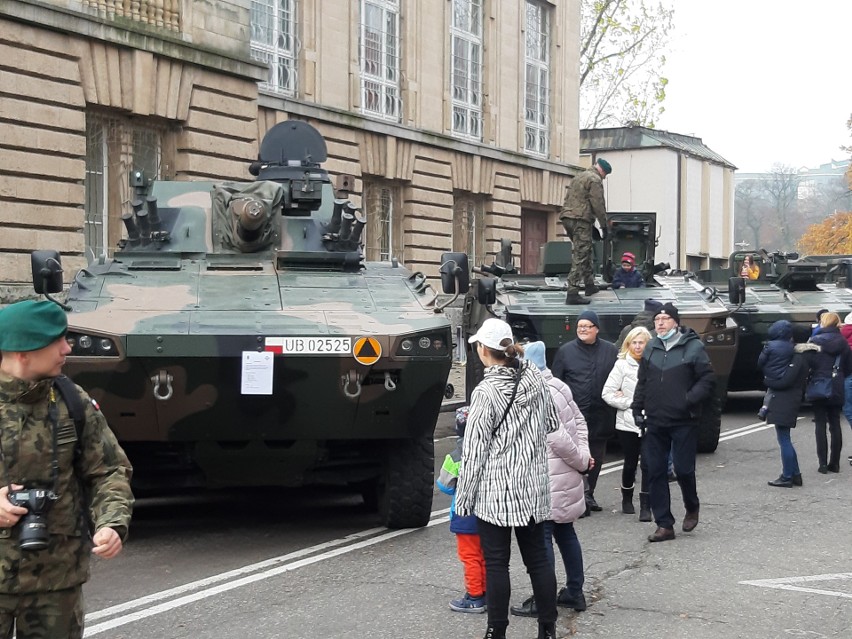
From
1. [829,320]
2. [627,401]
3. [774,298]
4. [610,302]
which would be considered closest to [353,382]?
[627,401]

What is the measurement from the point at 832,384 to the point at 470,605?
649cm

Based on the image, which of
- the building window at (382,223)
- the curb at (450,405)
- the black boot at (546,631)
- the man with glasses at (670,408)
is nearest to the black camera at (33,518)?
the black boot at (546,631)

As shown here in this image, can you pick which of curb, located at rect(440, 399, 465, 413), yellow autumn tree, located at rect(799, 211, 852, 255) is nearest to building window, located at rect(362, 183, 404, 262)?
curb, located at rect(440, 399, 465, 413)

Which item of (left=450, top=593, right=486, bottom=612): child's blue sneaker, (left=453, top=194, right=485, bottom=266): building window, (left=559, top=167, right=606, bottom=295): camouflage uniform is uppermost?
(left=453, top=194, right=485, bottom=266): building window

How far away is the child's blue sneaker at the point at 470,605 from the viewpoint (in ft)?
22.0

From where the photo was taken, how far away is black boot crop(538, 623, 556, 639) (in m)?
6.09

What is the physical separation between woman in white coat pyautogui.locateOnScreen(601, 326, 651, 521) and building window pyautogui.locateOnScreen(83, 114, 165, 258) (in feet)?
33.6

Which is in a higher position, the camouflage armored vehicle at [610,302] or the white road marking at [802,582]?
the camouflage armored vehicle at [610,302]

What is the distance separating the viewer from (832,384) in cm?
1214

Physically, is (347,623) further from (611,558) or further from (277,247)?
(277,247)

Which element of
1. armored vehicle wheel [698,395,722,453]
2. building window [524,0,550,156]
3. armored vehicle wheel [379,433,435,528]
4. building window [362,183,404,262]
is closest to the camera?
armored vehicle wheel [379,433,435,528]

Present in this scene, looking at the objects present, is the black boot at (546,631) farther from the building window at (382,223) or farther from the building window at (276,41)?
the building window at (382,223)

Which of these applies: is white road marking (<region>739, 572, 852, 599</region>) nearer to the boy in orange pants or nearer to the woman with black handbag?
the boy in orange pants

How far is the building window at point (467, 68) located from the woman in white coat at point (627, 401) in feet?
63.5
